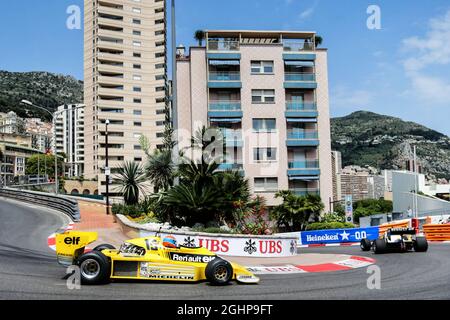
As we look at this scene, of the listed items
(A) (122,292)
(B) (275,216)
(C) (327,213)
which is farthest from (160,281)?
(C) (327,213)

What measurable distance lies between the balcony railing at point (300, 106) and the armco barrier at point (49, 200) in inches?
1009

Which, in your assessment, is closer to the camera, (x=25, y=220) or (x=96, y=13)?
(x=25, y=220)

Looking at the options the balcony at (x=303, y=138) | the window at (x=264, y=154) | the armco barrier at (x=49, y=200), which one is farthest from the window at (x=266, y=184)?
the armco barrier at (x=49, y=200)

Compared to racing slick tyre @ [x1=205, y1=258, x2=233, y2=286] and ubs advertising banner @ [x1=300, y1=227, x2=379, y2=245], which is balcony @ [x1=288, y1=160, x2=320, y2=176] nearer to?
ubs advertising banner @ [x1=300, y1=227, x2=379, y2=245]

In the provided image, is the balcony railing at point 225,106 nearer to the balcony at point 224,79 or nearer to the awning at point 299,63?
the balcony at point 224,79

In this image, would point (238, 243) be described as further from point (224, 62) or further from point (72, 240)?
point (224, 62)

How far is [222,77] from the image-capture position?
4656 centimetres

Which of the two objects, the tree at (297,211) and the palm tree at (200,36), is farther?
the palm tree at (200,36)

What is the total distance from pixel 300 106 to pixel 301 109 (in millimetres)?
340

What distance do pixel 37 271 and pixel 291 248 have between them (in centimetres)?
1092

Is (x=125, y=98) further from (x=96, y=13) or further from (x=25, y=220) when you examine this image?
(x=25, y=220)

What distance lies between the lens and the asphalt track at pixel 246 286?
31.8ft

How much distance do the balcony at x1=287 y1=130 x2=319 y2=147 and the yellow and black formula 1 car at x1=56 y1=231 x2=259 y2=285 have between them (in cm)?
3581

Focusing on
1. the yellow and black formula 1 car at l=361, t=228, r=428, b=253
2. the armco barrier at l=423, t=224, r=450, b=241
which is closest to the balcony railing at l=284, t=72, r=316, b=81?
the armco barrier at l=423, t=224, r=450, b=241
